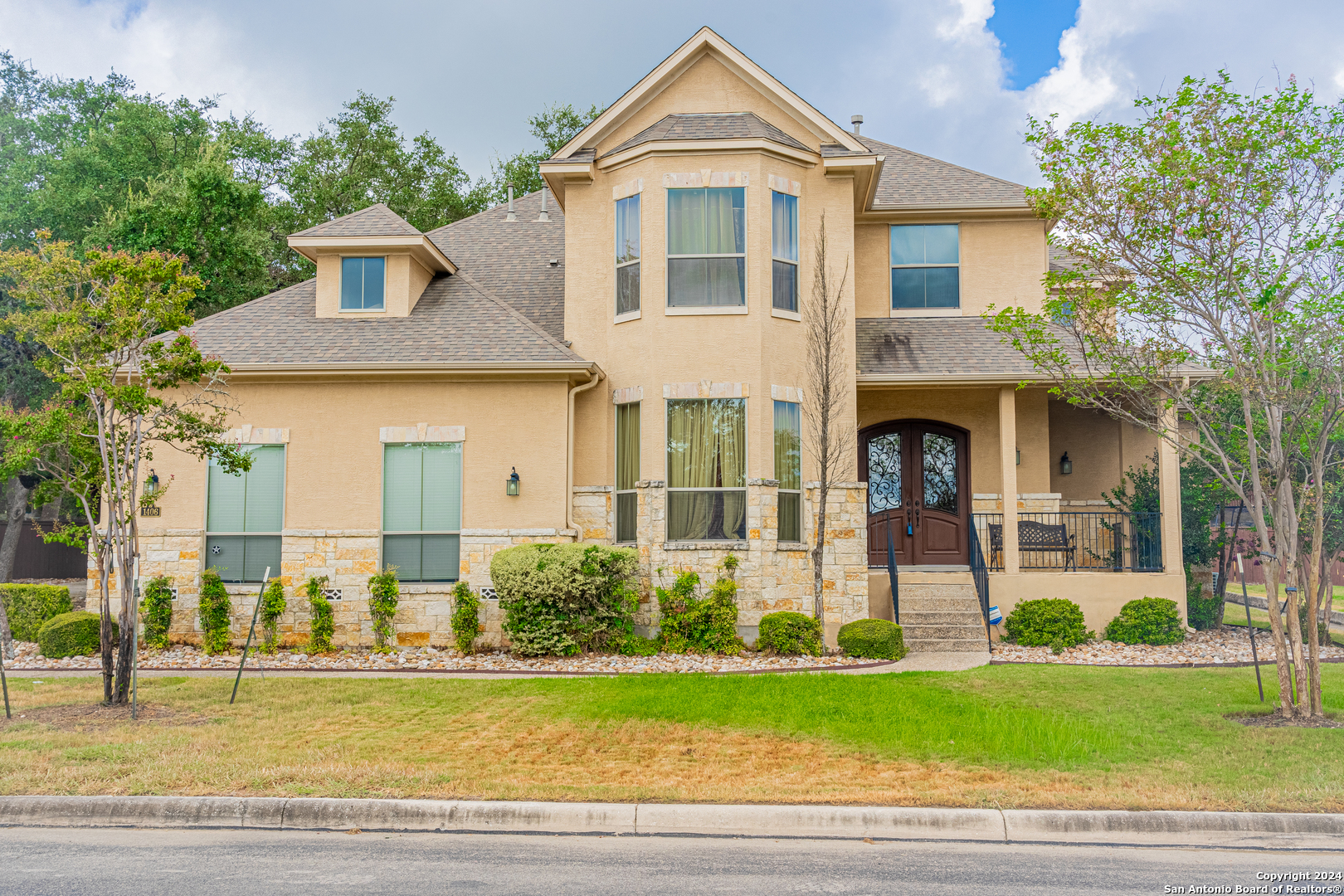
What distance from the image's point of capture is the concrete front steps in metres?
12.3

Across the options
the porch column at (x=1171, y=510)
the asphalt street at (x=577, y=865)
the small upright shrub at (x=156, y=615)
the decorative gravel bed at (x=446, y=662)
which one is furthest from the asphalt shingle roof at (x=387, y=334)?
the porch column at (x=1171, y=510)

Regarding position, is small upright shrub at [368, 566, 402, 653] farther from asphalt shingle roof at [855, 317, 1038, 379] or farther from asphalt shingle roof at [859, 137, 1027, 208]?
asphalt shingle roof at [859, 137, 1027, 208]

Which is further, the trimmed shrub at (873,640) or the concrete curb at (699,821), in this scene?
the trimmed shrub at (873,640)

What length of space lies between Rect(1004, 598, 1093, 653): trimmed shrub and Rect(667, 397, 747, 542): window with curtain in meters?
4.25

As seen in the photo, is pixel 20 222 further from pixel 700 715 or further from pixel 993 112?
pixel 993 112

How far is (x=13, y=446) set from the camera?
931 cm

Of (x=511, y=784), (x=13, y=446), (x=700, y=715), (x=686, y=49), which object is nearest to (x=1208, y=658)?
(x=700, y=715)

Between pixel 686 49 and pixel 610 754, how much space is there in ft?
36.1

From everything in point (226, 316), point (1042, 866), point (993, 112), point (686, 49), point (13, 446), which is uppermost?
point (993, 112)

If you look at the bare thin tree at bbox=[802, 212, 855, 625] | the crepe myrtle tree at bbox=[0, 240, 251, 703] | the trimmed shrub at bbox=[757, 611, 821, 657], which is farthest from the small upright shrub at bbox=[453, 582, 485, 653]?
the bare thin tree at bbox=[802, 212, 855, 625]

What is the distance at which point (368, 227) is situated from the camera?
46.6ft

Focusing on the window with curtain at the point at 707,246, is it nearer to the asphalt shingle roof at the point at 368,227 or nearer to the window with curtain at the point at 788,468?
the window with curtain at the point at 788,468

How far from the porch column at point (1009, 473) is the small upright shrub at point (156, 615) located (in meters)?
12.0

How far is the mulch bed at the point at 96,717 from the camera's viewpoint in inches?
319
